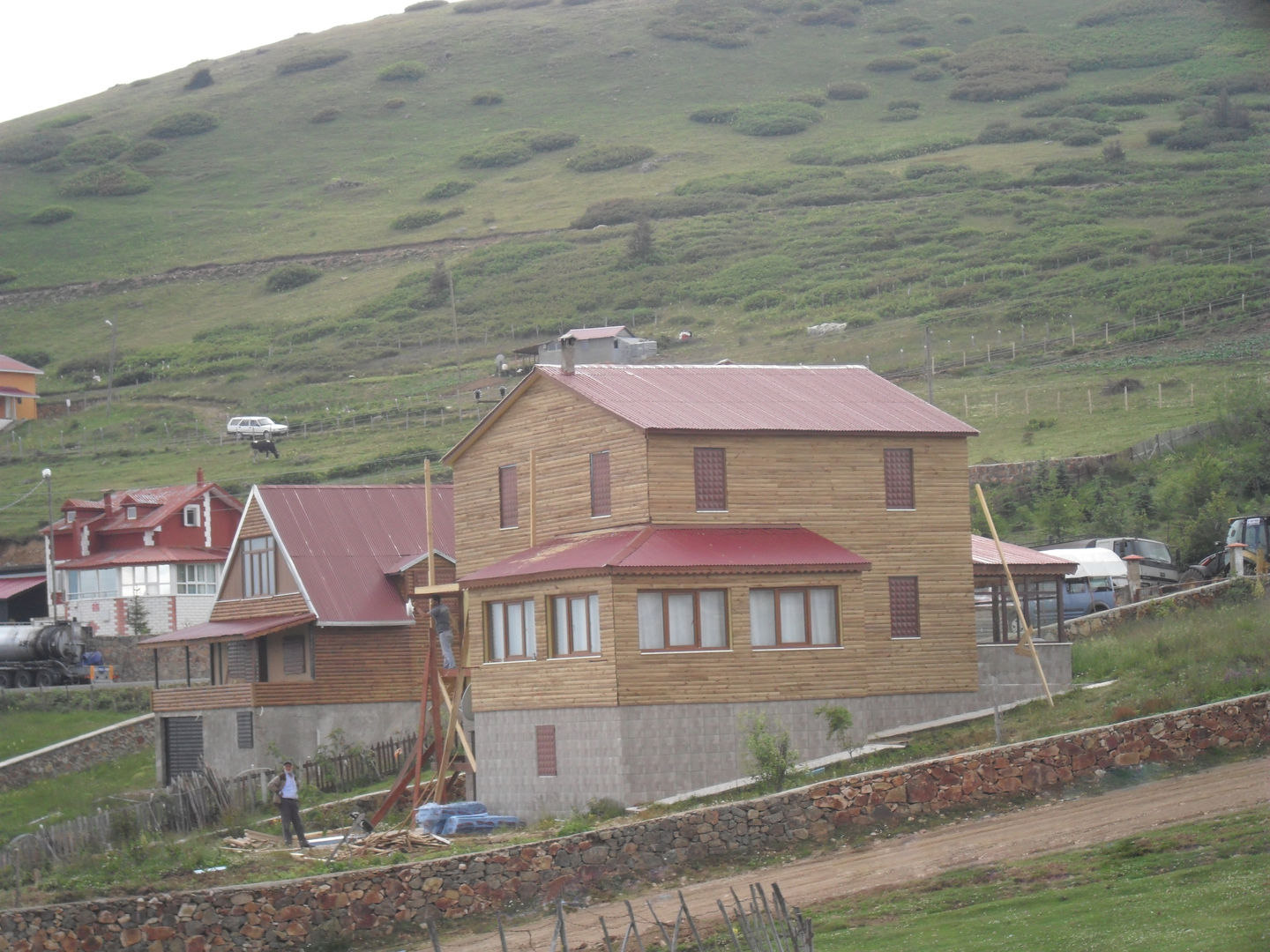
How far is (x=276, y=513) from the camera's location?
5206 centimetres

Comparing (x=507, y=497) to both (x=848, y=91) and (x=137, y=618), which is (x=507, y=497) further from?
(x=848, y=91)

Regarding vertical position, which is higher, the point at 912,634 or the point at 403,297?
the point at 403,297

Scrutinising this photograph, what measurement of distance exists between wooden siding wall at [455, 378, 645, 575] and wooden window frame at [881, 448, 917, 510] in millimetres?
6588

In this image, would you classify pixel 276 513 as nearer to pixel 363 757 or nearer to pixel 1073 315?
pixel 363 757

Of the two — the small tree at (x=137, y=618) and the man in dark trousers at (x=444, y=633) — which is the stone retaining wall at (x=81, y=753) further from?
the man in dark trousers at (x=444, y=633)

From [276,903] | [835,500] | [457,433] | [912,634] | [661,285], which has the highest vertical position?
[661,285]

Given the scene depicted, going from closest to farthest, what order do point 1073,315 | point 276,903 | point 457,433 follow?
1. point 276,903
2. point 457,433
3. point 1073,315

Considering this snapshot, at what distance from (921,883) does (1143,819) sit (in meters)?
4.17

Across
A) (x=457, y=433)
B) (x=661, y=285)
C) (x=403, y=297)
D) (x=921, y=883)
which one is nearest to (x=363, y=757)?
(x=921, y=883)

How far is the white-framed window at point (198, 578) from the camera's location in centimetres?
7025

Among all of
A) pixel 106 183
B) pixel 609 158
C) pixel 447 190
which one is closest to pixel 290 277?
pixel 447 190

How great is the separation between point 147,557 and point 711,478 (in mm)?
37250

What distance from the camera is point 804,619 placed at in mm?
38406

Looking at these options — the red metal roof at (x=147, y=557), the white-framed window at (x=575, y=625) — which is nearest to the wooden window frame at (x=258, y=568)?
the white-framed window at (x=575, y=625)
